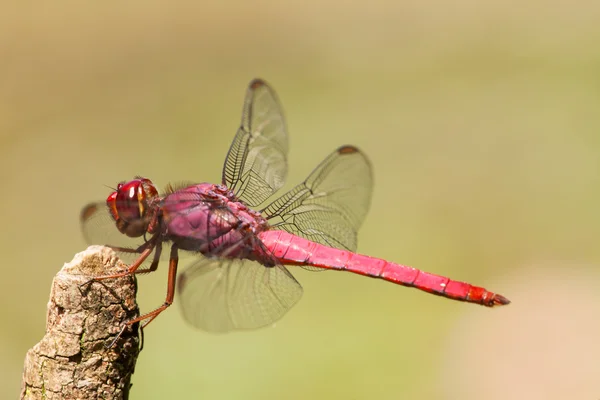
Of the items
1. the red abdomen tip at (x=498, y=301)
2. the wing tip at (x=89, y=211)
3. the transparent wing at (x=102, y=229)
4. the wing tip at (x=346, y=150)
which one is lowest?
the red abdomen tip at (x=498, y=301)

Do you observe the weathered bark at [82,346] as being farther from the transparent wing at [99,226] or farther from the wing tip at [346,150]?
the wing tip at [346,150]

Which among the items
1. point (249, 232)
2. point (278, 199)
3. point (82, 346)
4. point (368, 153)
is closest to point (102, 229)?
point (249, 232)

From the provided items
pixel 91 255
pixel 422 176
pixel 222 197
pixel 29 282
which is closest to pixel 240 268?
pixel 222 197

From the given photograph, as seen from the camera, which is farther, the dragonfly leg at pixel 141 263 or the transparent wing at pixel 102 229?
the transparent wing at pixel 102 229

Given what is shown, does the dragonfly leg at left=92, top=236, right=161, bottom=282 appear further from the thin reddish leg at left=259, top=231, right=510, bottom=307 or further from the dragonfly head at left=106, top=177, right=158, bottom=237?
the thin reddish leg at left=259, top=231, right=510, bottom=307

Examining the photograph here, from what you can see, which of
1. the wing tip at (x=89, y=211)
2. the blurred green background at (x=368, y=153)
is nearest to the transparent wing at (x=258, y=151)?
the wing tip at (x=89, y=211)

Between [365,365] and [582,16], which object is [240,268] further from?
[582,16]

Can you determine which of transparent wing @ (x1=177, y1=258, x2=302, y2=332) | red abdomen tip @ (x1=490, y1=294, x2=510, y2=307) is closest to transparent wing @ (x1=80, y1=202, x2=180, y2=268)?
transparent wing @ (x1=177, y1=258, x2=302, y2=332)
